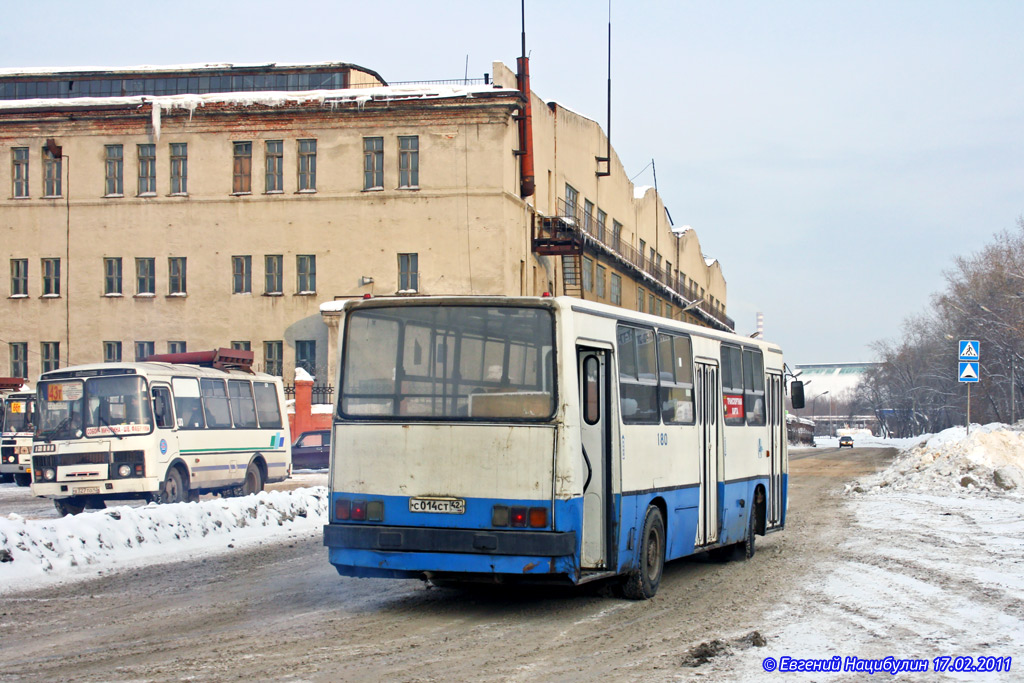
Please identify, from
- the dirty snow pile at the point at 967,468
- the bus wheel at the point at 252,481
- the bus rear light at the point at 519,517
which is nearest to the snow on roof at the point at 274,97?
the dirty snow pile at the point at 967,468

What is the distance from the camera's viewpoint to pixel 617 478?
10188mm

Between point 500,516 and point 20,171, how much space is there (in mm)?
47187

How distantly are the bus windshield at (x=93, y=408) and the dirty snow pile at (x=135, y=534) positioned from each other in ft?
10.4

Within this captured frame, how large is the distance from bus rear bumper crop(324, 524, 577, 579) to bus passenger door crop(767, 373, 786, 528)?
7.10 m

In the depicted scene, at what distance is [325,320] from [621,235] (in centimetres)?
2242

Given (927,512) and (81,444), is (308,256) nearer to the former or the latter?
(81,444)

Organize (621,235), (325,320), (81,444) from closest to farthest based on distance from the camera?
1. (81,444)
2. (325,320)
3. (621,235)

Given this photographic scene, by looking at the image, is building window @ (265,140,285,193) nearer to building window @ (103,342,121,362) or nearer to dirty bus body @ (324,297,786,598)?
building window @ (103,342,121,362)

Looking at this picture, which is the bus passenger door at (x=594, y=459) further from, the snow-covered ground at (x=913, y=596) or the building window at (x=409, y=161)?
the building window at (x=409, y=161)

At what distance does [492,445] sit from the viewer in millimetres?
Result: 9555

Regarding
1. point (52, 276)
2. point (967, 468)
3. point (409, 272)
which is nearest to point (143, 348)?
point (52, 276)

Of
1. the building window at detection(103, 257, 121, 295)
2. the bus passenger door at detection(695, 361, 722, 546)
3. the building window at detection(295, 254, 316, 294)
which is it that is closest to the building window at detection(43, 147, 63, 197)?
the building window at detection(103, 257, 121, 295)

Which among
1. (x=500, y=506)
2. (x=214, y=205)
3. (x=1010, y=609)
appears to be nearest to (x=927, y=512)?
(x=1010, y=609)

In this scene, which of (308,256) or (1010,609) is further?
(308,256)
